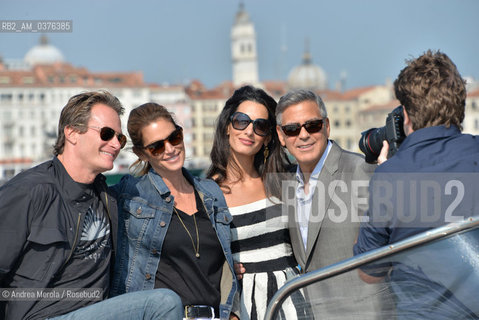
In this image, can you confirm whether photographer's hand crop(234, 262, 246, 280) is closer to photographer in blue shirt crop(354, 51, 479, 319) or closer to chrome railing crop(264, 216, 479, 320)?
photographer in blue shirt crop(354, 51, 479, 319)

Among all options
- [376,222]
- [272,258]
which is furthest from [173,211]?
[376,222]

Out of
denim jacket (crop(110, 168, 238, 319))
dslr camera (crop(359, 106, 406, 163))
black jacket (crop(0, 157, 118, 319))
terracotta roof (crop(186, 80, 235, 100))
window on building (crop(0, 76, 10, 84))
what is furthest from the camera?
terracotta roof (crop(186, 80, 235, 100))

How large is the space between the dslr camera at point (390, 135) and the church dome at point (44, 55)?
118 meters

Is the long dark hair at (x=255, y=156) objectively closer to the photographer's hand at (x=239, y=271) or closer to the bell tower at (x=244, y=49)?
the photographer's hand at (x=239, y=271)

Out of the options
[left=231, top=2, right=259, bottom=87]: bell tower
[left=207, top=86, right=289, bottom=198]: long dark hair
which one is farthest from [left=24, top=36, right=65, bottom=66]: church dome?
[left=207, top=86, right=289, bottom=198]: long dark hair

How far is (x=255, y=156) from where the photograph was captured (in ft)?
12.0

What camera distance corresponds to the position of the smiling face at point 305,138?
10.6 feet

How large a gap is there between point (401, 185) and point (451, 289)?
34cm

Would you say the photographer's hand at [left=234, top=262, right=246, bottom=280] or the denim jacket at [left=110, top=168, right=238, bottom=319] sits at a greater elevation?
the denim jacket at [left=110, top=168, right=238, bottom=319]

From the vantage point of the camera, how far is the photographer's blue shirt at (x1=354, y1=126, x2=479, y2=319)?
2.14 metres

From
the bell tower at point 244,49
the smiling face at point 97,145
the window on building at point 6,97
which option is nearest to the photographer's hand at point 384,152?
the smiling face at point 97,145

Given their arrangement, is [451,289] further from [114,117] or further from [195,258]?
[114,117]

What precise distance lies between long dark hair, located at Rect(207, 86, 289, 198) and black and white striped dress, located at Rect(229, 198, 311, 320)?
6.9 inches

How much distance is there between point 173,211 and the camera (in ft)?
10.2
